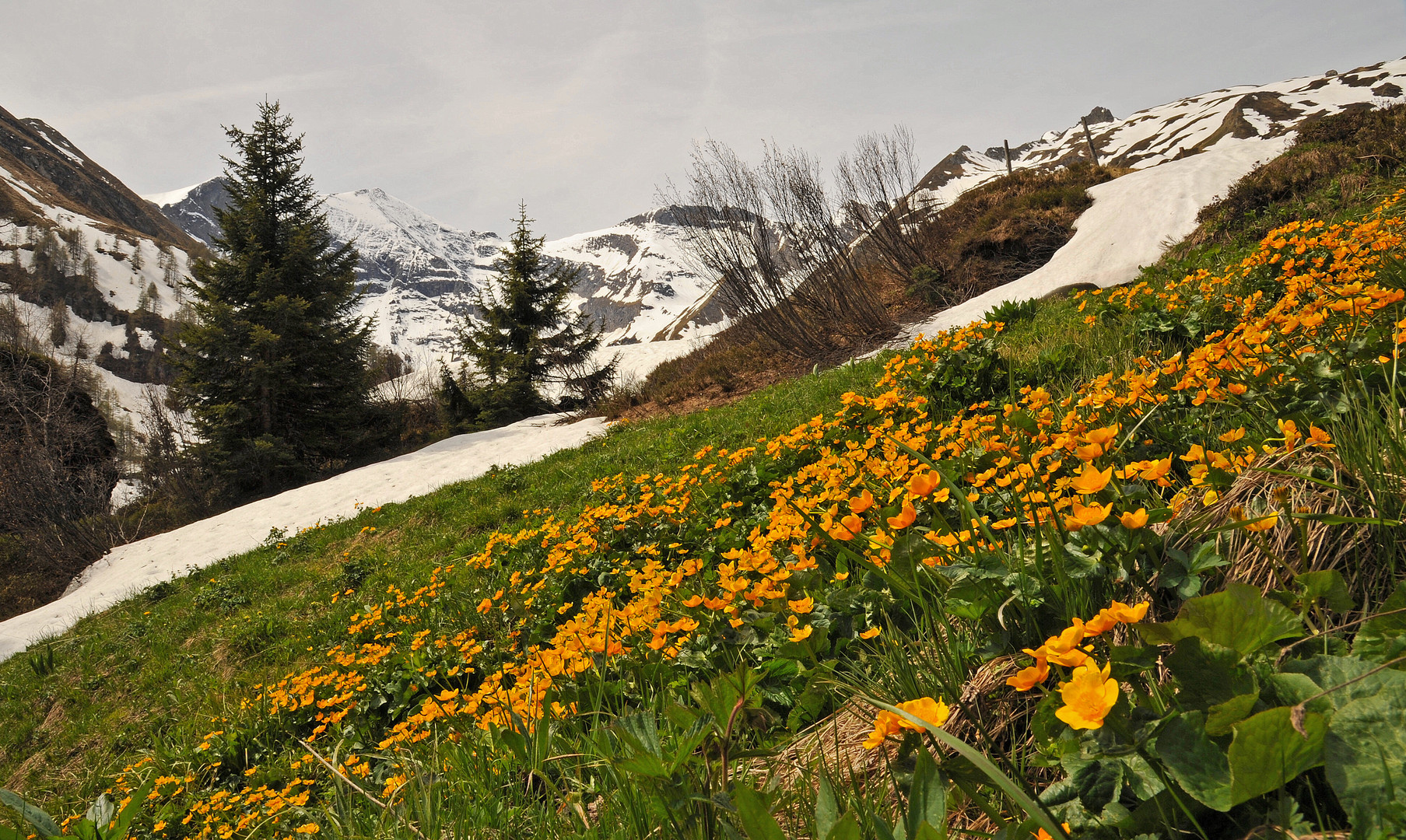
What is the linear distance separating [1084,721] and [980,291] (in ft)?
45.9

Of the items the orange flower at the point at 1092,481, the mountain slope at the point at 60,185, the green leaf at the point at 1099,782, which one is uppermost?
the mountain slope at the point at 60,185

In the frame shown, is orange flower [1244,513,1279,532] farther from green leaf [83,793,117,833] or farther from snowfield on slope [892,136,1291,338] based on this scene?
snowfield on slope [892,136,1291,338]

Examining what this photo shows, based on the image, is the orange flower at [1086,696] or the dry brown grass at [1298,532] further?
the dry brown grass at [1298,532]

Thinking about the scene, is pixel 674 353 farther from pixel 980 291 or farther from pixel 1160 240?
pixel 1160 240

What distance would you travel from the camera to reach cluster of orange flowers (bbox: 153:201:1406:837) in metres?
1.45

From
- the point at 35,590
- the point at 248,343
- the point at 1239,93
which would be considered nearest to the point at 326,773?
the point at 35,590

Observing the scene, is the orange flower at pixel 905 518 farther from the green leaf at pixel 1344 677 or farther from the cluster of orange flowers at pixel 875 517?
the green leaf at pixel 1344 677

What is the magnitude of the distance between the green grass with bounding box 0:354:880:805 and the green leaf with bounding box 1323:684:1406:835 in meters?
5.37

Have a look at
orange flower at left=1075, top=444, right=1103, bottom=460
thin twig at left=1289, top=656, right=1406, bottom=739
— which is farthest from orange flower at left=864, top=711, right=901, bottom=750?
orange flower at left=1075, top=444, right=1103, bottom=460

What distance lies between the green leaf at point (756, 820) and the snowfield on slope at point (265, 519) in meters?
9.70

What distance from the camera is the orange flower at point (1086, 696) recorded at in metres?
0.71

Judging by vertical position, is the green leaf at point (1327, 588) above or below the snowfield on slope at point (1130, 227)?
below

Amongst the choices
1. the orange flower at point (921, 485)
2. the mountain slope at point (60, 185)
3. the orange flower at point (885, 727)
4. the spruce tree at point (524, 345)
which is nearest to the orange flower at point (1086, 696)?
the orange flower at point (885, 727)

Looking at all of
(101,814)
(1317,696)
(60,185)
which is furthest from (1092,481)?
(60,185)
